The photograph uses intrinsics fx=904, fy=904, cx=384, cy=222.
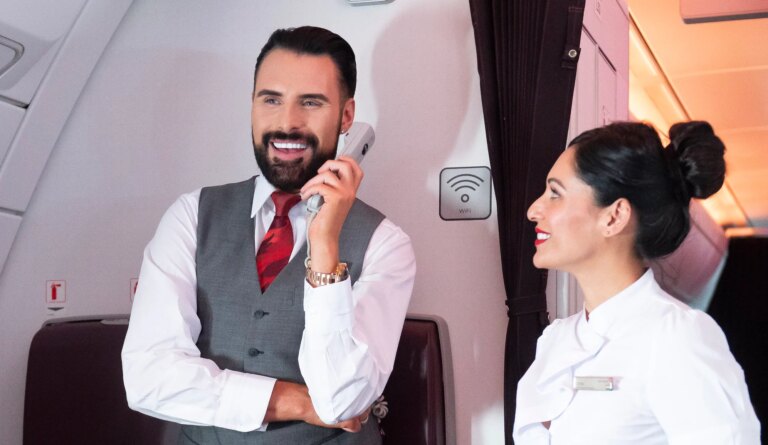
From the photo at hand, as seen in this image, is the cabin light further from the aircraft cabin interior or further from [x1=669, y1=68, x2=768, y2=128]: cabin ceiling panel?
[x1=669, y1=68, x2=768, y2=128]: cabin ceiling panel

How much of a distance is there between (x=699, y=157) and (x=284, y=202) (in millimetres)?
1050

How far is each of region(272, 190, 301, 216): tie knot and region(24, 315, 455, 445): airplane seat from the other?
1.81ft

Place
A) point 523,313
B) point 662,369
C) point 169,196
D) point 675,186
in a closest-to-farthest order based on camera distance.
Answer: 1. point 662,369
2. point 675,186
3. point 523,313
4. point 169,196

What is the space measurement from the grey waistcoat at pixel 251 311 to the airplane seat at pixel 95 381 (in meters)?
0.35

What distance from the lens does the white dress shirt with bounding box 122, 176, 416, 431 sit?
2.00 meters

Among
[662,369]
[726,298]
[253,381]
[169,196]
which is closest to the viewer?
[662,369]

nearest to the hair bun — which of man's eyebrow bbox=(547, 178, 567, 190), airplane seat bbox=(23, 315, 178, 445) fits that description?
man's eyebrow bbox=(547, 178, 567, 190)

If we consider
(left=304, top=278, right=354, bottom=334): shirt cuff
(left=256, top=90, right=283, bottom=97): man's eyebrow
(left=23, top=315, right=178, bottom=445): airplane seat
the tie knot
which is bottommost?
(left=23, top=315, right=178, bottom=445): airplane seat

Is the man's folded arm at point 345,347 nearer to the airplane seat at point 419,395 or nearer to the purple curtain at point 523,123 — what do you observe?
the airplane seat at point 419,395

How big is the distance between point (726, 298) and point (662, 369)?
304 centimetres

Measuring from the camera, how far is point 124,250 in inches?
127

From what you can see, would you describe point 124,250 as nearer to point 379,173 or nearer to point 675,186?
point 379,173

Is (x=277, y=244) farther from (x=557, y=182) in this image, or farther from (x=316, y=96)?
(x=557, y=182)

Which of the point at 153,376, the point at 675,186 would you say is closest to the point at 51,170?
the point at 153,376
